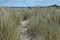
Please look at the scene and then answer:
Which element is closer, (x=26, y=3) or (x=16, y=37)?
(x=16, y=37)

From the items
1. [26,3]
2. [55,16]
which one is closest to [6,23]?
[55,16]

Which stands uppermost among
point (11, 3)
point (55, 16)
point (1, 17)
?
point (1, 17)

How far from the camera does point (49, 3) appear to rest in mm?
5176

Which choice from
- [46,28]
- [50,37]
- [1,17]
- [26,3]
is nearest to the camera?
[50,37]

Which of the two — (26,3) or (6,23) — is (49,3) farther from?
(6,23)

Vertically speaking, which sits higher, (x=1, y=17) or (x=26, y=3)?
(x=1, y=17)

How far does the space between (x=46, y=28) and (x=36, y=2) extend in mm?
2489

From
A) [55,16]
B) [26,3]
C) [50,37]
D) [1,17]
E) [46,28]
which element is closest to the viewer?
[50,37]

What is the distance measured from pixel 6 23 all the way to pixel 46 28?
0.57 m

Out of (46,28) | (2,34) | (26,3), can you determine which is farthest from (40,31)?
(26,3)

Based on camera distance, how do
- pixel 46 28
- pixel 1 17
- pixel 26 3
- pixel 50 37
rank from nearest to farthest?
pixel 50 37, pixel 46 28, pixel 1 17, pixel 26 3

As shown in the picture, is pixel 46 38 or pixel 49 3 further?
pixel 49 3

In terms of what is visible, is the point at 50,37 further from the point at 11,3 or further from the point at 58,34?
the point at 11,3

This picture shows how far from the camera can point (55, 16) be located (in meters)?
3.67
